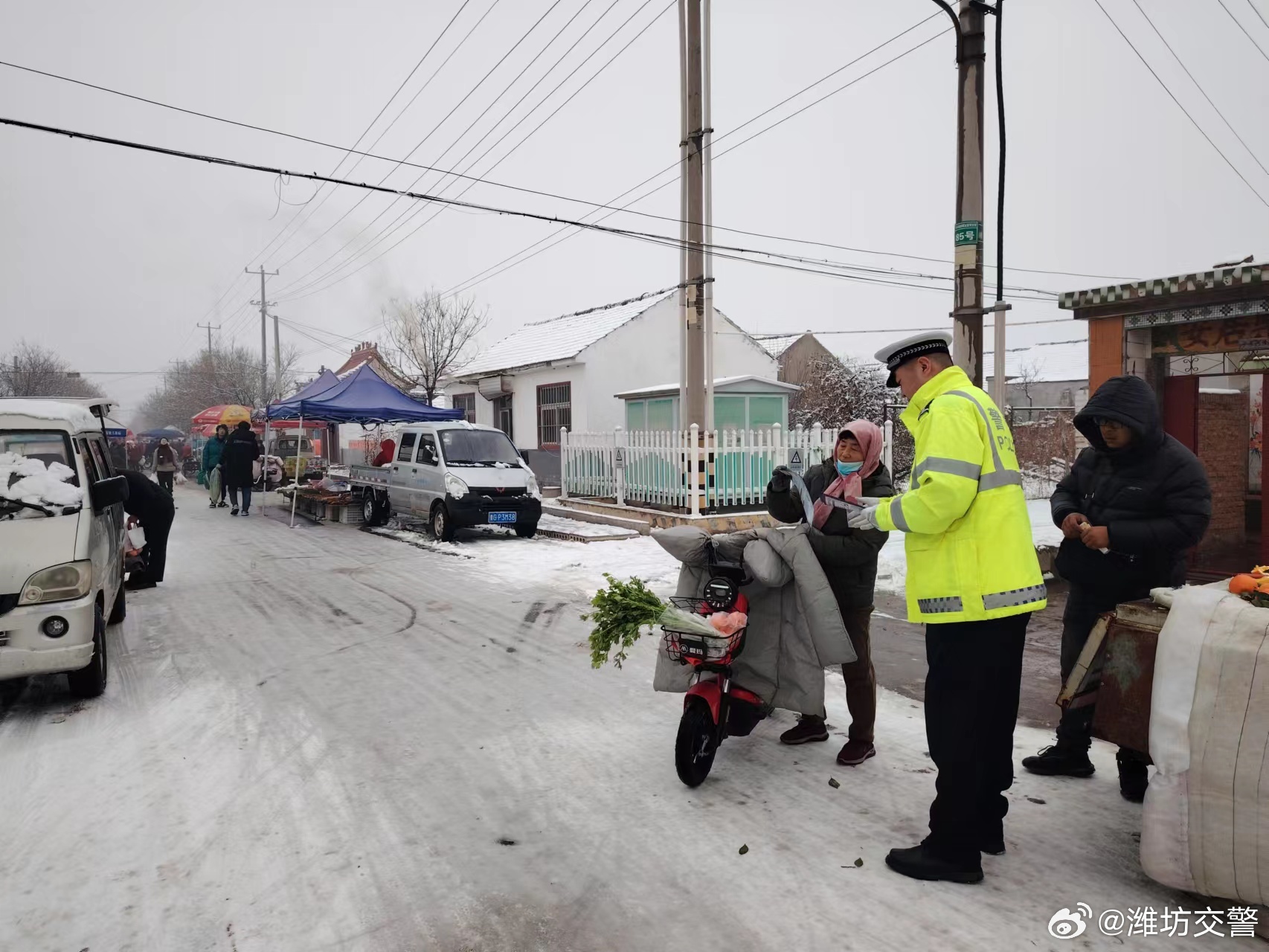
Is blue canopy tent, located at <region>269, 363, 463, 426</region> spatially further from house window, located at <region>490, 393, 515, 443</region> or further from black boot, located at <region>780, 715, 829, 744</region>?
black boot, located at <region>780, 715, 829, 744</region>

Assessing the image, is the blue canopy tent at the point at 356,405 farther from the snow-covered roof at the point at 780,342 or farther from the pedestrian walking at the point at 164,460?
the snow-covered roof at the point at 780,342

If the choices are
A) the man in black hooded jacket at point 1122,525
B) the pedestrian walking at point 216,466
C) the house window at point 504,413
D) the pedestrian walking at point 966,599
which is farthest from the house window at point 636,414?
the pedestrian walking at point 966,599

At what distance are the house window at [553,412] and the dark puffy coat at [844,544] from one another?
19.0 meters

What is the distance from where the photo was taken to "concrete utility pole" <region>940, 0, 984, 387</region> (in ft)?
23.7

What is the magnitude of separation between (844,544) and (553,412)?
66.3 ft

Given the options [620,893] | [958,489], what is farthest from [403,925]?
[958,489]

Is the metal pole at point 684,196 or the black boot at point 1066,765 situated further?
the metal pole at point 684,196

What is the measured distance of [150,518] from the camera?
8820mm

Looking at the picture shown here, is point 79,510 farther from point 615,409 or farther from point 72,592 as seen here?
point 615,409

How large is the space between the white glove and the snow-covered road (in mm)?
1354

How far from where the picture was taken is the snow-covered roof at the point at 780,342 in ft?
126

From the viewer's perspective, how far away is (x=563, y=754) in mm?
4488

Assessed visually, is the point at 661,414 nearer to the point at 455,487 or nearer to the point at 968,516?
the point at 455,487

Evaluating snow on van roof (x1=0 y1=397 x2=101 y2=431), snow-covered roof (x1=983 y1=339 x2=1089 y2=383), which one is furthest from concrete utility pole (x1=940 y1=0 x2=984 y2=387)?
snow-covered roof (x1=983 y1=339 x2=1089 y2=383)
